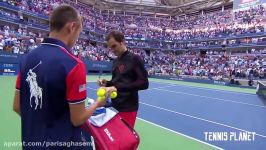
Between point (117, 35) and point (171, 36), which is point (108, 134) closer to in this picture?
point (117, 35)

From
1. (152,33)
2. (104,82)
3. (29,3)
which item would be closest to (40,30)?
(29,3)

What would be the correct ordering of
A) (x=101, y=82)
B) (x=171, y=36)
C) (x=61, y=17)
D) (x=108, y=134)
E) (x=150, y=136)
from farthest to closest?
(x=171, y=36) < (x=150, y=136) < (x=101, y=82) < (x=108, y=134) < (x=61, y=17)

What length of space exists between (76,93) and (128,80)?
1.77 meters

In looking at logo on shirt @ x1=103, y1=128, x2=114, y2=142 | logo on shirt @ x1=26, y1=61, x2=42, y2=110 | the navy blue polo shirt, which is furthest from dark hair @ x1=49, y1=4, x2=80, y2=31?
logo on shirt @ x1=103, y1=128, x2=114, y2=142

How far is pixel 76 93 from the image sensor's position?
1.68m

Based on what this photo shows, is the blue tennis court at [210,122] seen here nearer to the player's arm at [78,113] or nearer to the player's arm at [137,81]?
the player's arm at [137,81]

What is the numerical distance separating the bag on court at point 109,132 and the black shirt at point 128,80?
1044mm

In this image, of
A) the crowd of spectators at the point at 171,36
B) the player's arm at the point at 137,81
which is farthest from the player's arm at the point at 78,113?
the crowd of spectators at the point at 171,36

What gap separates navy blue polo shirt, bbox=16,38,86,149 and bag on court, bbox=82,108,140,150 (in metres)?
0.24

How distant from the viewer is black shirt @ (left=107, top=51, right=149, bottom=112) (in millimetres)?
3352

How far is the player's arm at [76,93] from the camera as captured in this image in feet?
5.42

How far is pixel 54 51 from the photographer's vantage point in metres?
1.71

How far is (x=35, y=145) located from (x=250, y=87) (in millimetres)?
24512

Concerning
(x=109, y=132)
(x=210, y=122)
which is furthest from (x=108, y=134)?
(x=210, y=122)
